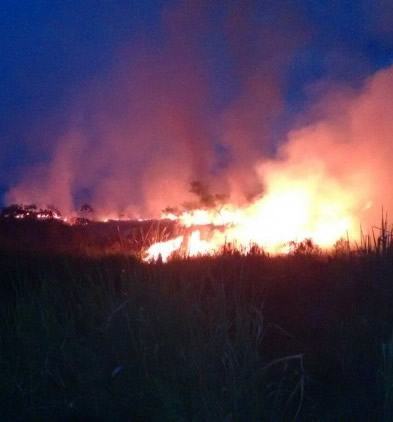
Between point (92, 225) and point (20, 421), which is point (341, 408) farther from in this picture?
point (92, 225)

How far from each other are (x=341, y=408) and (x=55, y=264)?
7.62 meters

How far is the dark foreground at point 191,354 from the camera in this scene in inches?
188

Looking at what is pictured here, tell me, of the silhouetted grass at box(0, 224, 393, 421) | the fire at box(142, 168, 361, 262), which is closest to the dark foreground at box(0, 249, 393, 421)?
the silhouetted grass at box(0, 224, 393, 421)

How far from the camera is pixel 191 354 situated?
5027mm

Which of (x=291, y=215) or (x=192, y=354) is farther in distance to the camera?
Answer: (x=291, y=215)

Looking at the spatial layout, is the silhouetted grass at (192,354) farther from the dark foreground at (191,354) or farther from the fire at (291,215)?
the fire at (291,215)

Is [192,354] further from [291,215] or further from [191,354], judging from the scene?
→ [291,215]

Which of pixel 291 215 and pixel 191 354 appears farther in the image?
pixel 291 215

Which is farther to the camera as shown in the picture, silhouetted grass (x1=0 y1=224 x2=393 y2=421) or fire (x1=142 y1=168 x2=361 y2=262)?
fire (x1=142 y1=168 x2=361 y2=262)

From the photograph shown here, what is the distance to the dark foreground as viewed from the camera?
188 inches

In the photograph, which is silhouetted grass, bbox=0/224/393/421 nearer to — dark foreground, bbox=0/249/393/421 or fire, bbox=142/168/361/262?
dark foreground, bbox=0/249/393/421

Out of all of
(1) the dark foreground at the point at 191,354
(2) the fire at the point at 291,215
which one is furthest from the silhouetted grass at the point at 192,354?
(2) the fire at the point at 291,215

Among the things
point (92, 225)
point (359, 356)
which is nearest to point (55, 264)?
point (359, 356)

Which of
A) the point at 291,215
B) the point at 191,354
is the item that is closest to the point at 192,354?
the point at 191,354
